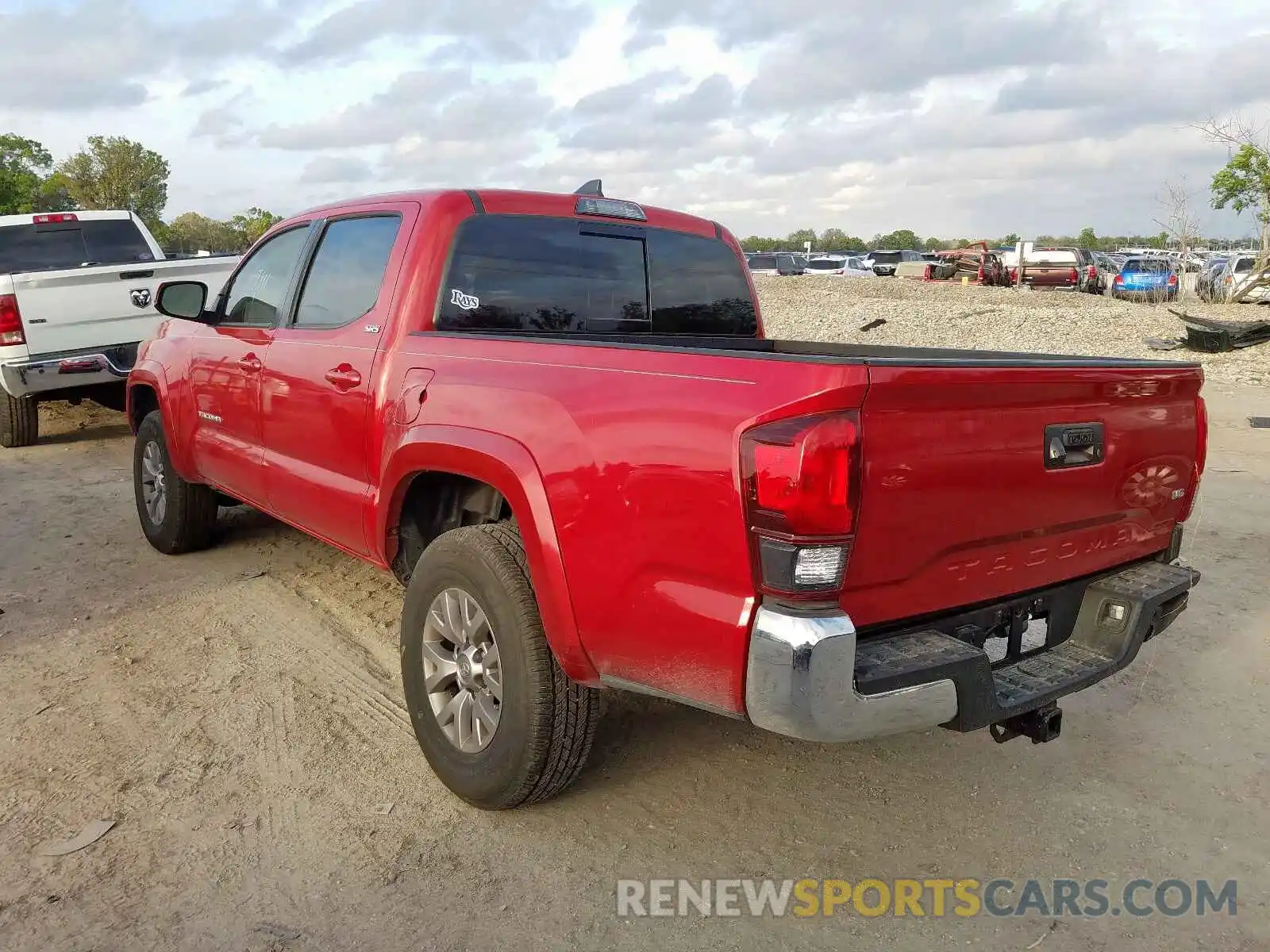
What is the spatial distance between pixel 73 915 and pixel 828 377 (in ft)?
7.96

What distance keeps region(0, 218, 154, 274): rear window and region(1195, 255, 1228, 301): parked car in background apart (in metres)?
21.1

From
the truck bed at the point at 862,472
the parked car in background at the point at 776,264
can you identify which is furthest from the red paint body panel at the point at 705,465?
the parked car in background at the point at 776,264

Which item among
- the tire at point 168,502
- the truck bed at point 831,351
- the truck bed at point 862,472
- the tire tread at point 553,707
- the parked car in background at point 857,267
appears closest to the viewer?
the truck bed at point 862,472

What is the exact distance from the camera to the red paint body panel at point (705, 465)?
2311 millimetres

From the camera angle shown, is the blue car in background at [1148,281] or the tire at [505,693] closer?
the tire at [505,693]

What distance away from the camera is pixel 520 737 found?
290cm

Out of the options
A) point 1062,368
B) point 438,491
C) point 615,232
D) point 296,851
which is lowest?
point 296,851

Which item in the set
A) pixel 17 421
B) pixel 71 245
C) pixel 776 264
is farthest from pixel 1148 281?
pixel 17 421

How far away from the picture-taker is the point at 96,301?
8.47 metres

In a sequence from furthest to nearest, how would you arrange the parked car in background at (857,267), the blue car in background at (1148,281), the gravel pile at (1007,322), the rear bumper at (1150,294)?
the parked car in background at (857,267) → the blue car in background at (1148,281) → the rear bumper at (1150,294) → the gravel pile at (1007,322)

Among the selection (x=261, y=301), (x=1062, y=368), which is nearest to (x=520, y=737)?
(x=1062, y=368)

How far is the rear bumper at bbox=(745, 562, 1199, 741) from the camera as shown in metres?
2.22

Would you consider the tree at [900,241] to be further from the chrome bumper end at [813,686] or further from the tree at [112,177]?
the chrome bumper end at [813,686]

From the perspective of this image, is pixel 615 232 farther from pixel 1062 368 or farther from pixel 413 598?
pixel 1062 368
